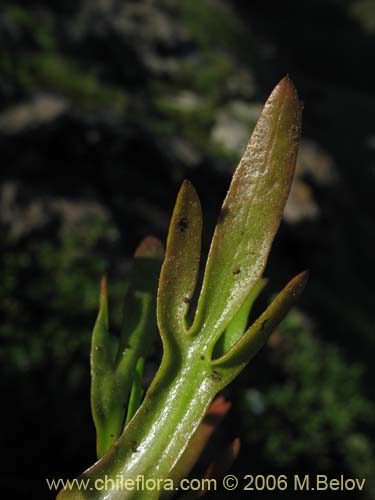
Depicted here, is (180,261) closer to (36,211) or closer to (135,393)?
(135,393)

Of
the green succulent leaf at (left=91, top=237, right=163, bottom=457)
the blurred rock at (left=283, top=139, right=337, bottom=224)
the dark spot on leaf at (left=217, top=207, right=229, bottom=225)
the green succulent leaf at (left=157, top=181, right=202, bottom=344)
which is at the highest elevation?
the dark spot on leaf at (left=217, top=207, right=229, bottom=225)

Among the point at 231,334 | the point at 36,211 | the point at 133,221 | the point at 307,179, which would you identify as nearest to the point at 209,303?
the point at 231,334

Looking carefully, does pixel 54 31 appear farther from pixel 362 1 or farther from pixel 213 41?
pixel 362 1

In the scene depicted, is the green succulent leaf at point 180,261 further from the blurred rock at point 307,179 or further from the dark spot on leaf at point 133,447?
the blurred rock at point 307,179

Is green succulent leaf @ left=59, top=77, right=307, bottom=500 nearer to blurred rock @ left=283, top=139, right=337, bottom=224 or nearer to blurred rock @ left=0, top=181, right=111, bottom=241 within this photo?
blurred rock @ left=0, top=181, right=111, bottom=241

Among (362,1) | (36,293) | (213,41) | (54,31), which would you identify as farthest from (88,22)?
(362,1)

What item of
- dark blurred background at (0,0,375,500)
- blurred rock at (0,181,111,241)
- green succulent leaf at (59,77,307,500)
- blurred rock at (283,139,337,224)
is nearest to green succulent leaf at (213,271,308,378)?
green succulent leaf at (59,77,307,500)

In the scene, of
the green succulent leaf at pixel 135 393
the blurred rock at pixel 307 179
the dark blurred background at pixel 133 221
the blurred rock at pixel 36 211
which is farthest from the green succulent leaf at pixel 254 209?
the blurred rock at pixel 307 179
